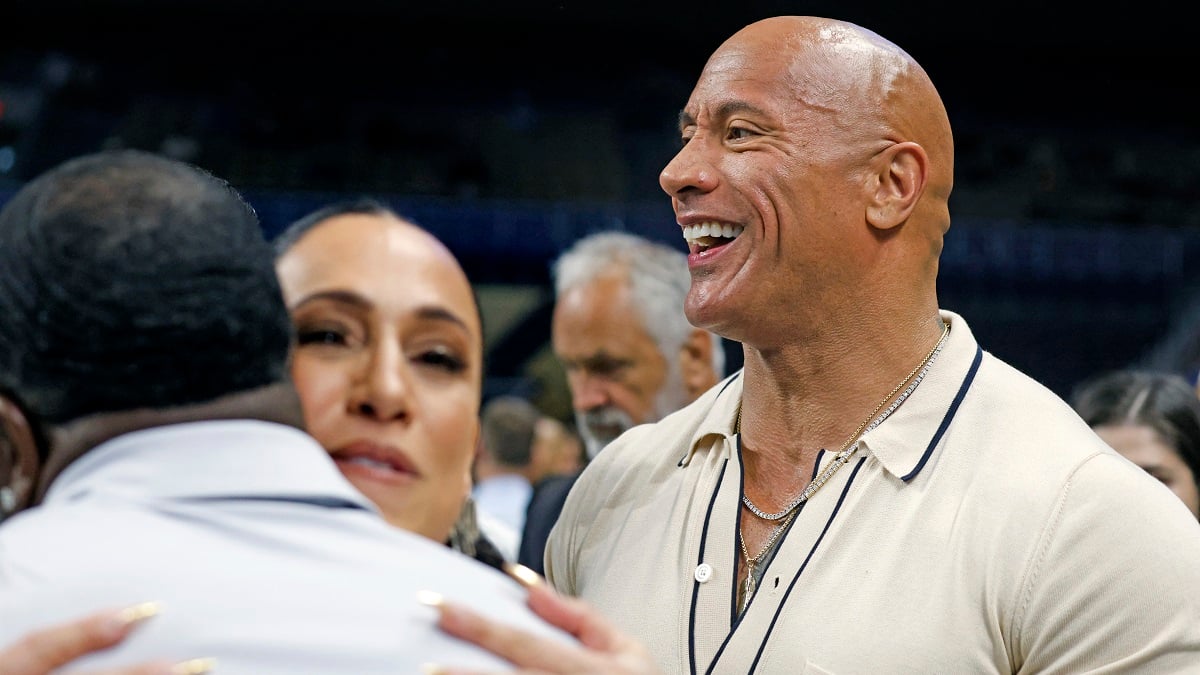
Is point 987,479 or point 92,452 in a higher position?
point 92,452

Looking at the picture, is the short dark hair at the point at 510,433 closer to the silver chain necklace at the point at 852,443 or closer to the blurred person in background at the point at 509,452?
the blurred person in background at the point at 509,452

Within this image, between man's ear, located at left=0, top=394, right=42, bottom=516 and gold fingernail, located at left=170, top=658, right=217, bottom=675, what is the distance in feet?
0.78

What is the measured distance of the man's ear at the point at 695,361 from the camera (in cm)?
347

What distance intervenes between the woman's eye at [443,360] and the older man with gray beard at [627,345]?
1.71 metres

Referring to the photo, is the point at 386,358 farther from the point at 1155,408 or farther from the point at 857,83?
the point at 1155,408

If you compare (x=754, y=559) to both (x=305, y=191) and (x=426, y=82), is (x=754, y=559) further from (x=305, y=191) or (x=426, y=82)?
(x=426, y=82)

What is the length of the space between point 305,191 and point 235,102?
91cm

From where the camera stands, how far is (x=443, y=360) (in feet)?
5.49

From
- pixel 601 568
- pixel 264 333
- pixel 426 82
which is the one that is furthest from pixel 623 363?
pixel 426 82

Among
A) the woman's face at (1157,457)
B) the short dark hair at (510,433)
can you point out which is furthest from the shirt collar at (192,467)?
the short dark hair at (510,433)

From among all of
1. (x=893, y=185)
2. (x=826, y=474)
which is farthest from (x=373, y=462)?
(x=893, y=185)

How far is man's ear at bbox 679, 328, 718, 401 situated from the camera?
11.4 ft

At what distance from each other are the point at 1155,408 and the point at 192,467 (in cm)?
252

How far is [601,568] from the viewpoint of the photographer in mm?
2084
